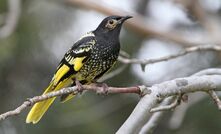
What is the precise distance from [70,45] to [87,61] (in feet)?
9.29

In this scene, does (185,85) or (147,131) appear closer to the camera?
(185,85)

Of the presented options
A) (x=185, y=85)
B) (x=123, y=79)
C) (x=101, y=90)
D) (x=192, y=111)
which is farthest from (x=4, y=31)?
(x=185, y=85)

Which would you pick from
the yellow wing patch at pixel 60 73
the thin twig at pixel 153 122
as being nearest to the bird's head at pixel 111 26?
the yellow wing patch at pixel 60 73

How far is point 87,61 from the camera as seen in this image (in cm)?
406

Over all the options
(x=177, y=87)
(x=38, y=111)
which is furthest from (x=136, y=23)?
(x=177, y=87)

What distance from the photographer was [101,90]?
328cm

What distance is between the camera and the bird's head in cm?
419

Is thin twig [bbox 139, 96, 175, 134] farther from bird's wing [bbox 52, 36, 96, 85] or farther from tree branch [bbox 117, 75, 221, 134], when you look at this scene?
bird's wing [bbox 52, 36, 96, 85]

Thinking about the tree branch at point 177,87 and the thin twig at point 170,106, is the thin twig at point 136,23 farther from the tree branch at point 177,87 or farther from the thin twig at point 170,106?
the tree branch at point 177,87

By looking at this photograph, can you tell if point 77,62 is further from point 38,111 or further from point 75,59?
point 38,111

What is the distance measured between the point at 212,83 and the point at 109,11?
4416 millimetres

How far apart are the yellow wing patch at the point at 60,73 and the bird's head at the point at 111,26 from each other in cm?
38

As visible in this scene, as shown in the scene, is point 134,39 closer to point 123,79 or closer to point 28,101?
point 123,79

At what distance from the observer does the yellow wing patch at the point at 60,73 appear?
392 centimetres
